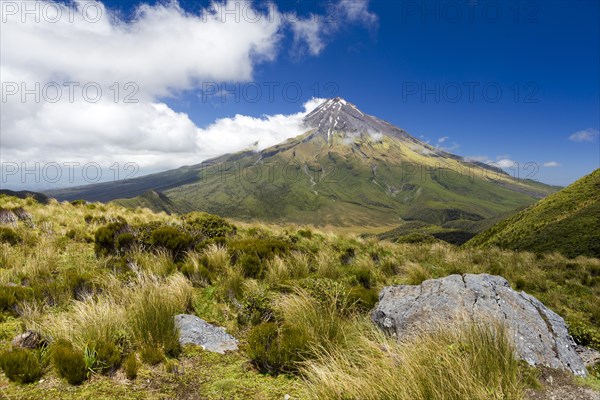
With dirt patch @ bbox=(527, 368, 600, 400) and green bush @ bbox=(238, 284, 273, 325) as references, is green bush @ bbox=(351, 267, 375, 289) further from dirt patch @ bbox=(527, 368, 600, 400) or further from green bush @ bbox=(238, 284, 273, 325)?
dirt patch @ bbox=(527, 368, 600, 400)

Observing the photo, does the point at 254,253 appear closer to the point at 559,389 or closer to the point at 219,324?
the point at 219,324

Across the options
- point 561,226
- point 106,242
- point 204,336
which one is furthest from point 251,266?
point 561,226

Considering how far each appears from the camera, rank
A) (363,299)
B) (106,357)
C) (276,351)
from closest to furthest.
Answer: (106,357)
(276,351)
(363,299)

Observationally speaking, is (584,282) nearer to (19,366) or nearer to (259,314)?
(259,314)

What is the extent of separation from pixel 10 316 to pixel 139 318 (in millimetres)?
2704

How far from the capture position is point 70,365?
13.1ft

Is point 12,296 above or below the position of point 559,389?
above

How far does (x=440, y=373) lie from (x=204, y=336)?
4.14 meters

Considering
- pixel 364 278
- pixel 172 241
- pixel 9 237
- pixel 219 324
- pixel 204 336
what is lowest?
pixel 364 278

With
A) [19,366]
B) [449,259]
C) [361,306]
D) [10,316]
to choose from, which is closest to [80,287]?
[10,316]

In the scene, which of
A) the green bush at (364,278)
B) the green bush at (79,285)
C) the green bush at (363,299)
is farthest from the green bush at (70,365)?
the green bush at (364,278)

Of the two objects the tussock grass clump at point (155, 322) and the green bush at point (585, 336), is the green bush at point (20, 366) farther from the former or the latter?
the green bush at point (585, 336)

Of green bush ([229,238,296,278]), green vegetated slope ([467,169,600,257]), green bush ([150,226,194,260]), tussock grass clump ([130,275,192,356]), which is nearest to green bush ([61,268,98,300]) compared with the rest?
tussock grass clump ([130,275,192,356])

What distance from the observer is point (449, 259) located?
16.2 m
